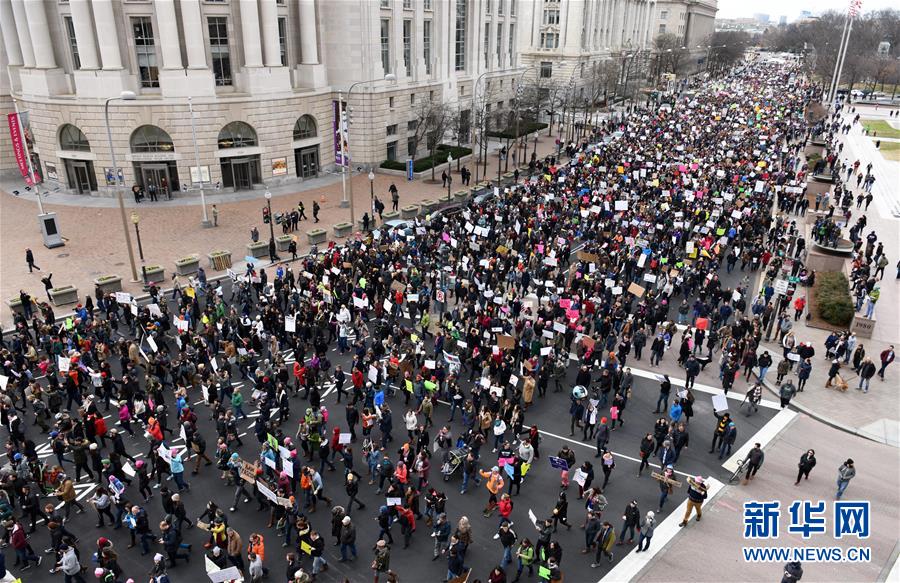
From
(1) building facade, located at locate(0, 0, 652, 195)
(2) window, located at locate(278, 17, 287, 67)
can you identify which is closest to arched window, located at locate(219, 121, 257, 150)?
(1) building facade, located at locate(0, 0, 652, 195)

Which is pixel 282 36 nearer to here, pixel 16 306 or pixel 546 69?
pixel 16 306

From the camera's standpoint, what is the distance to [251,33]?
50156 millimetres

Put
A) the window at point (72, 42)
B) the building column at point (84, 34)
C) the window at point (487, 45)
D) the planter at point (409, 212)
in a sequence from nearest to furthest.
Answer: the building column at point (84, 34), the planter at point (409, 212), the window at point (72, 42), the window at point (487, 45)

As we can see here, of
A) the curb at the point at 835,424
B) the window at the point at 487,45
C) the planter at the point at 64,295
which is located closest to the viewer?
the curb at the point at 835,424

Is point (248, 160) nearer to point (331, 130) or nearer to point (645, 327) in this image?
point (331, 130)

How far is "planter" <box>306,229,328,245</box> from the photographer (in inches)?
1582

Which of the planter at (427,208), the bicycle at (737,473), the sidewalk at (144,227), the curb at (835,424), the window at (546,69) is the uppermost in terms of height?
the window at (546,69)

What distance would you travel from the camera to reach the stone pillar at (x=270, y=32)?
5059cm

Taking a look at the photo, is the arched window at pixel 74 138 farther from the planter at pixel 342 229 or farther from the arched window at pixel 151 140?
the planter at pixel 342 229

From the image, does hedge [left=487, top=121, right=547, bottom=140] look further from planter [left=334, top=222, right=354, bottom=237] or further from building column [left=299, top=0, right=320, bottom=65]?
planter [left=334, top=222, right=354, bottom=237]

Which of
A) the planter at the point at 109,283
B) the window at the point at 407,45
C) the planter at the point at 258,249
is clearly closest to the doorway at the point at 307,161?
the window at the point at 407,45

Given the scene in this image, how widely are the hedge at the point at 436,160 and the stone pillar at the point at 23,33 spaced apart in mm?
30102

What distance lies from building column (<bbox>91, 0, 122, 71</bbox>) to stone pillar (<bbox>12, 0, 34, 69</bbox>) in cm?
840

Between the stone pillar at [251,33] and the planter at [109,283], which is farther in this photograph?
the stone pillar at [251,33]
